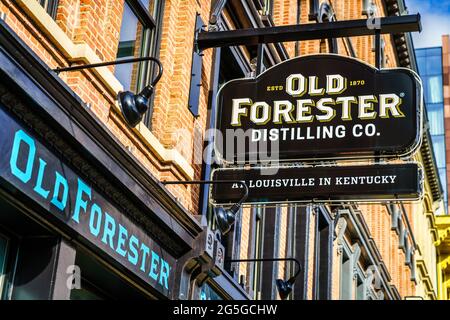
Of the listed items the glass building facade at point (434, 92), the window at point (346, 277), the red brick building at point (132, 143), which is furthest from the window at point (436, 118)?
the red brick building at point (132, 143)

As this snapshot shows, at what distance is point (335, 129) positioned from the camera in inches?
387

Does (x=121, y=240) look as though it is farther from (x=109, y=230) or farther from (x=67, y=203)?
(x=67, y=203)

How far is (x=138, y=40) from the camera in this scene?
415 inches

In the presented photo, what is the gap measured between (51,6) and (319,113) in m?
3.38

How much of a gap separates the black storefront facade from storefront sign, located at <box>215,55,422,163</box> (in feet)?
4.16

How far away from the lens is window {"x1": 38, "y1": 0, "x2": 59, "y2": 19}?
835 centimetres

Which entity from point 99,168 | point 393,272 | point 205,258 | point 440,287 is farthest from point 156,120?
point 440,287

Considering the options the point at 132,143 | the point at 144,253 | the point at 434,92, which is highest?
the point at 434,92

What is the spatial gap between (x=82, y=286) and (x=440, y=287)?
145 feet

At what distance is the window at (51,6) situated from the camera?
8.35 metres

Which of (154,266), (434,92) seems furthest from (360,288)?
(434,92)

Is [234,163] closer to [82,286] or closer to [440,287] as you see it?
[82,286]

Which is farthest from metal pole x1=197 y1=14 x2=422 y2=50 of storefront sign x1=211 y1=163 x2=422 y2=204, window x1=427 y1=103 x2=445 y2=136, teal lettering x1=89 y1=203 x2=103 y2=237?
window x1=427 y1=103 x2=445 y2=136

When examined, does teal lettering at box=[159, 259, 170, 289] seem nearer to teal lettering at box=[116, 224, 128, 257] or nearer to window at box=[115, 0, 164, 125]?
teal lettering at box=[116, 224, 128, 257]
